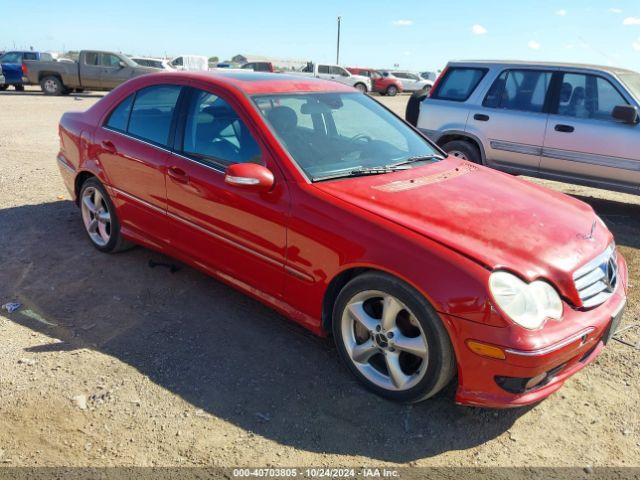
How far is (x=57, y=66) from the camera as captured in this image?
21547mm

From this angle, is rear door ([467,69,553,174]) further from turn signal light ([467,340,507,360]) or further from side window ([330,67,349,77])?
side window ([330,67,349,77])

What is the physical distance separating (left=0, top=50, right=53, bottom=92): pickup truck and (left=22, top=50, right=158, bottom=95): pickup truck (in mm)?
1363

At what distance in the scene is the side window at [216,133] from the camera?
11.2 feet

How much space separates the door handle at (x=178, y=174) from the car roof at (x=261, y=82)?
660mm

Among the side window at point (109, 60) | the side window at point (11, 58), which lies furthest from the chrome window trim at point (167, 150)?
the side window at point (11, 58)

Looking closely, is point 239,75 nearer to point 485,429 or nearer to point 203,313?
point 203,313

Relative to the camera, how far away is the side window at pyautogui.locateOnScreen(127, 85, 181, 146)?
397cm

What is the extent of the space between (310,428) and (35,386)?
1568 mm

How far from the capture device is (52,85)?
22.0 metres

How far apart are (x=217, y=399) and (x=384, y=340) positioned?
967 millimetres

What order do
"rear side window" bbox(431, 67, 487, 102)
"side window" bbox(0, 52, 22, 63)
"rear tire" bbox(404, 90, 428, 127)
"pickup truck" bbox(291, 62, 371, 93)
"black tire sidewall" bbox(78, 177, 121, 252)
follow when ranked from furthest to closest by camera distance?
"pickup truck" bbox(291, 62, 371, 93) < "side window" bbox(0, 52, 22, 63) < "rear tire" bbox(404, 90, 428, 127) < "rear side window" bbox(431, 67, 487, 102) < "black tire sidewall" bbox(78, 177, 121, 252)

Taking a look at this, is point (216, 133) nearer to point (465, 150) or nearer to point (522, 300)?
point (522, 300)

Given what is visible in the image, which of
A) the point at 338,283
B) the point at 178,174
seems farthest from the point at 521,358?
the point at 178,174

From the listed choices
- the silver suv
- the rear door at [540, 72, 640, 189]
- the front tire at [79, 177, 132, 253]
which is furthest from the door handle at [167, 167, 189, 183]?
the rear door at [540, 72, 640, 189]
